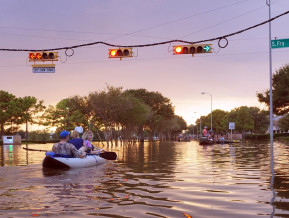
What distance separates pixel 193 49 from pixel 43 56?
27.6ft

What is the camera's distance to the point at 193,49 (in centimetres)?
2092

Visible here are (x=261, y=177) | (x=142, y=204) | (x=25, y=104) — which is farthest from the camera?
(x=25, y=104)

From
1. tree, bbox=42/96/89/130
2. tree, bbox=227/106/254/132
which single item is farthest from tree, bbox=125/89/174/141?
tree, bbox=227/106/254/132

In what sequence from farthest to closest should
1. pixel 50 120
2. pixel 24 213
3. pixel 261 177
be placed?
pixel 50 120, pixel 261 177, pixel 24 213

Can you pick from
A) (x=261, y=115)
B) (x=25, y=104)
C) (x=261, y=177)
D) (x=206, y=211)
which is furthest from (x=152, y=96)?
(x=206, y=211)

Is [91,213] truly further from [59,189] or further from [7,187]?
[7,187]

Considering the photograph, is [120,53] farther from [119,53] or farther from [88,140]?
[88,140]

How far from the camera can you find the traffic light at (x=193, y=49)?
820 inches

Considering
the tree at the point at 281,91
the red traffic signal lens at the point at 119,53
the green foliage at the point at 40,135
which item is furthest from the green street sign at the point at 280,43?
the green foliage at the point at 40,135

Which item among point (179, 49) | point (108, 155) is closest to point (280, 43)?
point (179, 49)

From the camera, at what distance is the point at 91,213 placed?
6.67 metres

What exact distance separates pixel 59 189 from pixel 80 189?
52 centimetres

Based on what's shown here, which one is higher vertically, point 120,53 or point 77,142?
point 120,53

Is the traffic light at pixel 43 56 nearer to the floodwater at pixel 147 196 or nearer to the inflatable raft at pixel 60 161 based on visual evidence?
the inflatable raft at pixel 60 161
